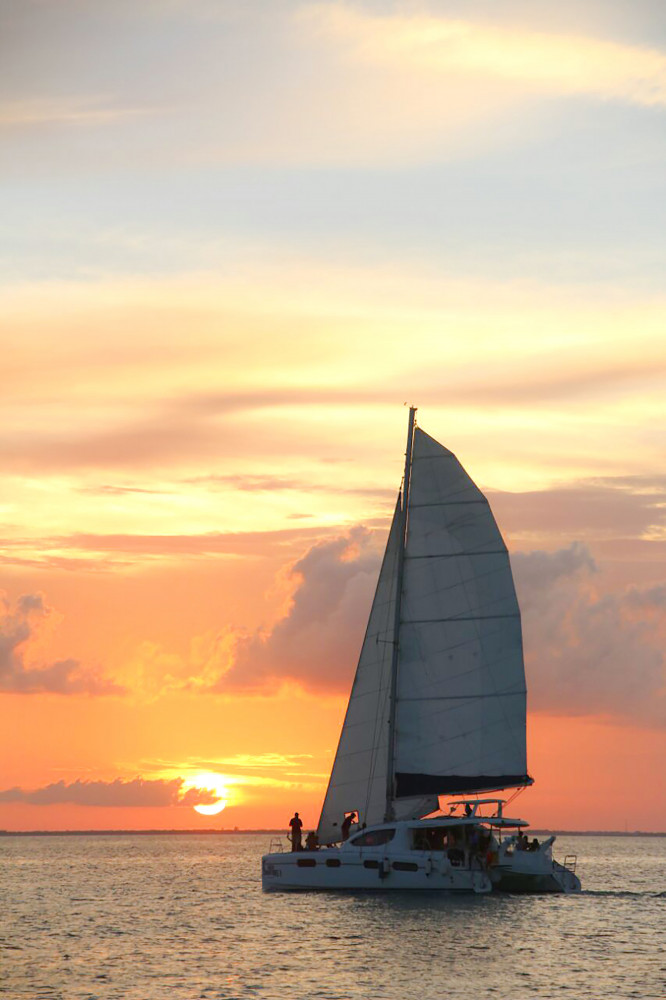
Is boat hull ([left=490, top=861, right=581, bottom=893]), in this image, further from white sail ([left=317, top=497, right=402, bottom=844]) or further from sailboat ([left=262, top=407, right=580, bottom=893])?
white sail ([left=317, top=497, right=402, bottom=844])

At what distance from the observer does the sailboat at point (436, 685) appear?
67.1 m

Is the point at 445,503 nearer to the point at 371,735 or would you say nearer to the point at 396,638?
the point at 396,638

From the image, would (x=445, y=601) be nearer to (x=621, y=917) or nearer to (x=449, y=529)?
(x=449, y=529)

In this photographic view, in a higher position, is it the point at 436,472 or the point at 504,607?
the point at 436,472

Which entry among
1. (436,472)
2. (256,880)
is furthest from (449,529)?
(256,880)

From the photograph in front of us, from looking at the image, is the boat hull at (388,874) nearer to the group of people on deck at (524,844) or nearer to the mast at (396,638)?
the group of people on deck at (524,844)

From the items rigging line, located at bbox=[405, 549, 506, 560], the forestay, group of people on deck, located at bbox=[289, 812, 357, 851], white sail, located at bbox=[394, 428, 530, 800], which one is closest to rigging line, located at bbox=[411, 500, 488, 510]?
white sail, located at bbox=[394, 428, 530, 800]

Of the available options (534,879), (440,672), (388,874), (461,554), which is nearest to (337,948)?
(388,874)

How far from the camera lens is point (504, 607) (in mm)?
67500

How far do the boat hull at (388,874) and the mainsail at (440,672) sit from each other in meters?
3.94

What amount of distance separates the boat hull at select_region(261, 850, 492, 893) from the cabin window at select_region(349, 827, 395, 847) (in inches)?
34.1

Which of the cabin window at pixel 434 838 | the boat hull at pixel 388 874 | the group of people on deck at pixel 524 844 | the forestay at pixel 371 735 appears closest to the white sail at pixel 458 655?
the forestay at pixel 371 735

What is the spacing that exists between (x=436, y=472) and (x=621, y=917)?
2324cm

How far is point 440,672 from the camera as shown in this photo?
67812mm
